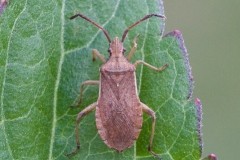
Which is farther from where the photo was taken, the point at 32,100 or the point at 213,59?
the point at 213,59

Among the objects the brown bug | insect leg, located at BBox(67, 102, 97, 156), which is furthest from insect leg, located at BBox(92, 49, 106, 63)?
insect leg, located at BBox(67, 102, 97, 156)

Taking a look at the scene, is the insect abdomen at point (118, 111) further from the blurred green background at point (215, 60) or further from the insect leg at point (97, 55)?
the blurred green background at point (215, 60)

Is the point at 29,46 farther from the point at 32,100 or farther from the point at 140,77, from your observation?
the point at 140,77

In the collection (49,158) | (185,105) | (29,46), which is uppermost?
(29,46)

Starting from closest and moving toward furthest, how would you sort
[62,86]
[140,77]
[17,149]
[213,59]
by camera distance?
[17,149]
[62,86]
[140,77]
[213,59]

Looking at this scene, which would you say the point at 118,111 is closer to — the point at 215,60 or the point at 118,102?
the point at 118,102

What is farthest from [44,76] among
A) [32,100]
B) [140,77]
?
[140,77]

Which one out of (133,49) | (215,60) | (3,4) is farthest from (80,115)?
(215,60)
